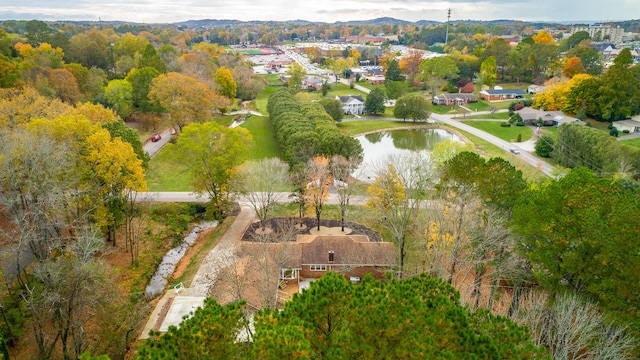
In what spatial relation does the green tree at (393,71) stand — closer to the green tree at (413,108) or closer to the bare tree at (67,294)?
the green tree at (413,108)

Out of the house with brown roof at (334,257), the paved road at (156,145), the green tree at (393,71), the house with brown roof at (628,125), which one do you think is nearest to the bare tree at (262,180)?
the house with brown roof at (334,257)

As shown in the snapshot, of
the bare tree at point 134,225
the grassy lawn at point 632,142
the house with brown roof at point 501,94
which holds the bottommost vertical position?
the bare tree at point 134,225

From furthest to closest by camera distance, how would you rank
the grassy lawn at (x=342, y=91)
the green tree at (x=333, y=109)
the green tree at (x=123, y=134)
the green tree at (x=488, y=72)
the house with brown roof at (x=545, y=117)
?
the grassy lawn at (x=342, y=91)
the green tree at (x=488, y=72)
the green tree at (x=333, y=109)
the house with brown roof at (x=545, y=117)
the green tree at (x=123, y=134)

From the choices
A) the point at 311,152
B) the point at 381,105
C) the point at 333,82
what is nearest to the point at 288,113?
the point at 311,152

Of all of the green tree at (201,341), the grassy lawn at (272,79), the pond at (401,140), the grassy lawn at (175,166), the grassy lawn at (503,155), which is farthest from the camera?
the grassy lawn at (272,79)

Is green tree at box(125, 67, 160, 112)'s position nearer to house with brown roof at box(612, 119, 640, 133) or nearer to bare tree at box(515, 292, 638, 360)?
bare tree at box(515, 292, 638, 360)

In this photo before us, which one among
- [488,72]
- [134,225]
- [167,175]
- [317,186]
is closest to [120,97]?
[167,175]

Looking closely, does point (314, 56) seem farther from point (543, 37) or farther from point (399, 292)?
point (399, 292)

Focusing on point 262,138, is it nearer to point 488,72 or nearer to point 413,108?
point 413,108
